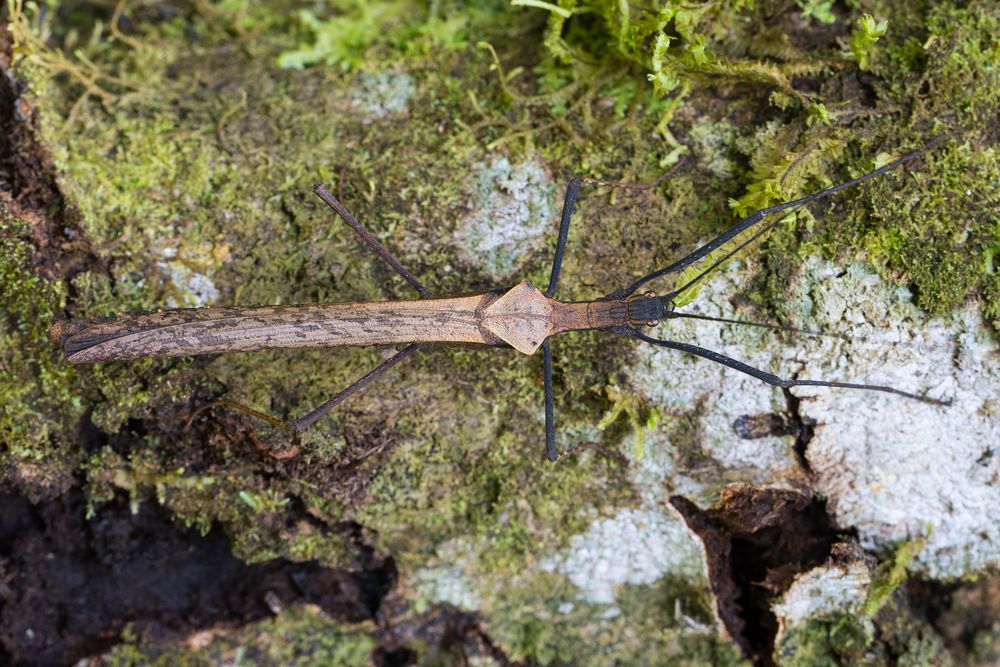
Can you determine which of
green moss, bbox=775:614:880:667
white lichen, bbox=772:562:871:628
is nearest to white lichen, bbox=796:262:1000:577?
white lichen, bbox=772:562:871:628

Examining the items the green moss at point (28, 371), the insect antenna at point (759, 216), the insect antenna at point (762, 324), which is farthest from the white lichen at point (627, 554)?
the green moss at point (28, 371)

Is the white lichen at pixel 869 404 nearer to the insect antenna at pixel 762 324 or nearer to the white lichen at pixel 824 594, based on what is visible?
the insect antenna at pixel 762 324

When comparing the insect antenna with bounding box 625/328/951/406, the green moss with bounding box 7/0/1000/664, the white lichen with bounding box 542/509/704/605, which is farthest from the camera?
the white lichen with bounding box 542/509/704/605

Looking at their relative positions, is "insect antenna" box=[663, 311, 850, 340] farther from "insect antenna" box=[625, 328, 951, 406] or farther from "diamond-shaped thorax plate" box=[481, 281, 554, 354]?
"diamond-shaped thorax plate" box=[481, 281, 554, 354]

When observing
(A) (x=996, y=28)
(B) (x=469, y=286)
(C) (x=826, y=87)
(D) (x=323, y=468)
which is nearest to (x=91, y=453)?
(D) (x=323, y=468)

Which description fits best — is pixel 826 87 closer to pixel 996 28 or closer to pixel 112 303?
pixel 996 28

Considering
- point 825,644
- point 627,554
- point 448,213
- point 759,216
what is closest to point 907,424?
point 759,216

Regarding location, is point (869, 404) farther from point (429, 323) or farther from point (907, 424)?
point (429, 323)

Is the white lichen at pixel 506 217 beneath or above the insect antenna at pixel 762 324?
above

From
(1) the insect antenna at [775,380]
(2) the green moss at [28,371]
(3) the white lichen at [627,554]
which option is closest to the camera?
(1) the insect antenna at [775,380]
